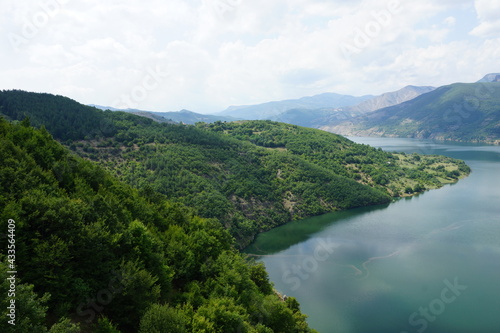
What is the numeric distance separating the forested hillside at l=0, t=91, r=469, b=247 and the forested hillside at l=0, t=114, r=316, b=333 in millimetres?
41116

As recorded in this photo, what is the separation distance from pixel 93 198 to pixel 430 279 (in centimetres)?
5261

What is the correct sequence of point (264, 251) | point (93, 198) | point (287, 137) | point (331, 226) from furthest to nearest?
point (287, 137), point (331, 226), point (264, 251), point (93, 198)

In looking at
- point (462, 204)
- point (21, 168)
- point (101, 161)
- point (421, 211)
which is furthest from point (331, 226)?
point (21, 168)

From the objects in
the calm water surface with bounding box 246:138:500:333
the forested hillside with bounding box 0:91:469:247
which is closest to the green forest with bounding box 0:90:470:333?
the calm water surface with bounding box 246:138:500:333

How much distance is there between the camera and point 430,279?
50000mm

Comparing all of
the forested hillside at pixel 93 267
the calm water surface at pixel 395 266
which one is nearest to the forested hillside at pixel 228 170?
the calm water surface at pixel 395 266

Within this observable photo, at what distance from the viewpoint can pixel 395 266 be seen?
5506cm

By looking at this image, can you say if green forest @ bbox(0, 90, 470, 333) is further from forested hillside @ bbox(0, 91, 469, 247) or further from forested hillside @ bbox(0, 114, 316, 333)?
forested hillside @ bbox(0, 91, 469, 247)

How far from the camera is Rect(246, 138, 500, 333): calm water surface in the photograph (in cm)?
4044

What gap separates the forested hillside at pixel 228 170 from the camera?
258ft

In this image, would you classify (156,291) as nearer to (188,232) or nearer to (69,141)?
(188,232)

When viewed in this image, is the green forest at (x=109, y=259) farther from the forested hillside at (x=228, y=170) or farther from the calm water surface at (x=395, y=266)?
the forested hillside at (x=228, y=170)

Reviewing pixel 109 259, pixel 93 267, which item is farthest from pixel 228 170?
pixel 93 267

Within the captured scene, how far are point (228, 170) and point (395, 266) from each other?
189ft
